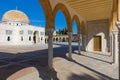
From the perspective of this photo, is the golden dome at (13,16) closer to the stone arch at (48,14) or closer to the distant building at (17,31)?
the distant building at (17,31)

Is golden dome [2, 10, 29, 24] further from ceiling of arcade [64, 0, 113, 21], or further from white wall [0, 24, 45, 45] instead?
ceiling of arcade [64, 0, 113, 21]

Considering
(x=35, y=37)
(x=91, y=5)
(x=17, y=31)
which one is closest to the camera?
(x=91, y=5)

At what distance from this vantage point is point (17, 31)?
4178cm

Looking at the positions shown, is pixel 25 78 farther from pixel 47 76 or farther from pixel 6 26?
pixel 6 26

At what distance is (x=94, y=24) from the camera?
18.9 meters

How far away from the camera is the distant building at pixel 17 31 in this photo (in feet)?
129

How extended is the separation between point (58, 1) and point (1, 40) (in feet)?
105

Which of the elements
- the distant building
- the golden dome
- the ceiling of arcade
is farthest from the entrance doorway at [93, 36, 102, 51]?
the golden dome

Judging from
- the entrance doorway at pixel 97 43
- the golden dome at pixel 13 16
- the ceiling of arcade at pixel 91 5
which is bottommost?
the entrance doorway at pixel 97 43

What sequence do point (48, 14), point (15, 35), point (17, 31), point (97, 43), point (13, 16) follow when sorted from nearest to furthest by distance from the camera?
point (48, 14) < point (97, 43) < point (15, 35) < point (17, 31) < point (13, 16)

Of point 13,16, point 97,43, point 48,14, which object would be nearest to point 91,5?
point 48,14

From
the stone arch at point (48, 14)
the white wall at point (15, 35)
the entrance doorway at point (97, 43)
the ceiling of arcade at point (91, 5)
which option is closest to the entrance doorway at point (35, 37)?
the white wall at point (15, 35)

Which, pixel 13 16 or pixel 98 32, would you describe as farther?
pixel 13 16

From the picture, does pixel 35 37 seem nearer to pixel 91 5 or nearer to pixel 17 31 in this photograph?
pixel 17 31
